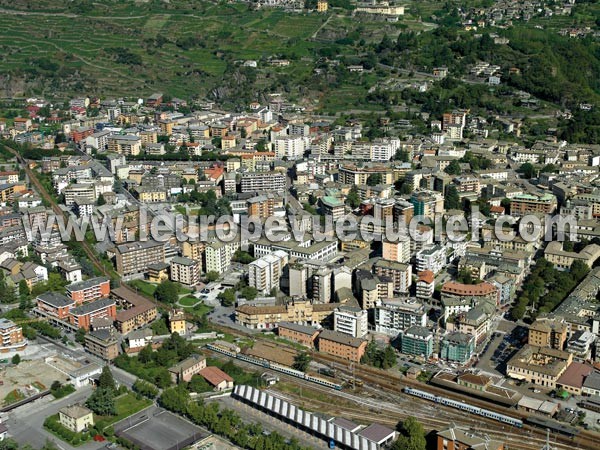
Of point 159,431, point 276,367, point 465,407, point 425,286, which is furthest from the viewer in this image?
point 425,286

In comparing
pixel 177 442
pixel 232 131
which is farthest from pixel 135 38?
pixel 177 442

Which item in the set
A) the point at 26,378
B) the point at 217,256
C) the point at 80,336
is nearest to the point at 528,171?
the point at 217,256

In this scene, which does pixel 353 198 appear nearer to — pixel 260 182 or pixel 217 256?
pixel 260 182

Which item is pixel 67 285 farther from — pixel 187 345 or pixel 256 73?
pixel 256 73

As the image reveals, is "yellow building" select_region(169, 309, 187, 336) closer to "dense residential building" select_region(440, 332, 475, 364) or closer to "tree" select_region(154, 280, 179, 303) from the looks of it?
"tree" select_region(154, 280, 179, 303)

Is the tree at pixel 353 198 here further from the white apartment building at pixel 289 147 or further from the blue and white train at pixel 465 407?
the blue and white train at pixel 465 407

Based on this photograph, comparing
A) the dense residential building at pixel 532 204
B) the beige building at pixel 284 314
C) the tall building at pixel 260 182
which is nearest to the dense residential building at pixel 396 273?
the beige building at pixel 284 314

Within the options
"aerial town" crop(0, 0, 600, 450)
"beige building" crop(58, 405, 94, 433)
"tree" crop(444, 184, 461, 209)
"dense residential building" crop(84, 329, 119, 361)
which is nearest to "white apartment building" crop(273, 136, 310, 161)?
"aerial town" crop(0, 0, 600, 450)
